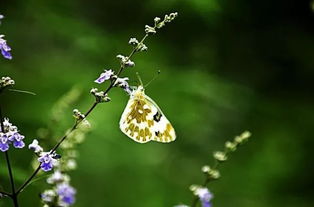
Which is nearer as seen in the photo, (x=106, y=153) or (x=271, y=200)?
(x=106, y=153)

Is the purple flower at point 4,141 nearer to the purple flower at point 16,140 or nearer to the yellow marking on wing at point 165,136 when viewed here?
the purple flower at point 16,140

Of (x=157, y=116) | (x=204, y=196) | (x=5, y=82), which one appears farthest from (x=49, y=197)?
(x=157, y=116)

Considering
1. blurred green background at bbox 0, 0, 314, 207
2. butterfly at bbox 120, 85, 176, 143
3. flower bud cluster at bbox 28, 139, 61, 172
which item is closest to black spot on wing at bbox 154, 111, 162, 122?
butterfly at bbox 120, 85, 176, 143

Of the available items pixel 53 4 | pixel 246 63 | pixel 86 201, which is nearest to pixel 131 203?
pixel 86 201

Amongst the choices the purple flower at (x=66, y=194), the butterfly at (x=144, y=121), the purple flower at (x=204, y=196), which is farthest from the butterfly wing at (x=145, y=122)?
the purple flower at (x=66, y=194)

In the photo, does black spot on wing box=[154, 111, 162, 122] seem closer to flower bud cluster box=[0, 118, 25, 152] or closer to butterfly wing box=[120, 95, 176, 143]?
butterfly wing box=[120, 95, 176, 143]

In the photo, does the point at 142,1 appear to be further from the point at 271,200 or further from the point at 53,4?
the point at 271,200

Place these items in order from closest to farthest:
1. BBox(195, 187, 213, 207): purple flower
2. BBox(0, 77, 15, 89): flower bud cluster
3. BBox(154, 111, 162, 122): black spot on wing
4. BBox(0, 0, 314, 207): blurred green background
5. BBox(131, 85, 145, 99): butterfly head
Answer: BBox(0, 77, 15, 89): flower bud cluster → BBox(195, 187, 213, 207): purple flower → BBox(131, 85, 145, 99): butterfly head → BBox(154, 111, 162, 122): black spot on wing → BBox(0, 0, 314, 207): blurred green background
